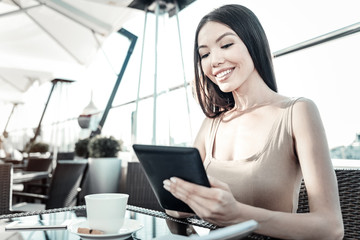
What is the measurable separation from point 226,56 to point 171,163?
1.60 ft

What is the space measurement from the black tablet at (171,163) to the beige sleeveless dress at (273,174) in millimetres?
302

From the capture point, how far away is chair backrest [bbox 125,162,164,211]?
5.49 feet

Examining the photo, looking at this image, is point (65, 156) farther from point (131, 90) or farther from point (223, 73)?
point (223, 73)

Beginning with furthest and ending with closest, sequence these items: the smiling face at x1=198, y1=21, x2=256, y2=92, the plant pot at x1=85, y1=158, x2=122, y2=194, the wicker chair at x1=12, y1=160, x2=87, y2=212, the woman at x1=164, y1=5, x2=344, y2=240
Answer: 1. the plant pot at x1=85, y1=158, x2=122, y2=194
2. the wicker chair at x1=12, y1=160, x2=87, y2=212
3. the smiling face at x1=198, y1=21, x2=256, y2=92
4. the woman at x1=164, y1=5, x2=344, y2=240

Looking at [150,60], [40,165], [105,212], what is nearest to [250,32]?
[105,212]

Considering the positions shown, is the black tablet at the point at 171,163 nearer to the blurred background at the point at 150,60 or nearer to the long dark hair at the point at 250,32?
the long dark hair at the point at 250,32

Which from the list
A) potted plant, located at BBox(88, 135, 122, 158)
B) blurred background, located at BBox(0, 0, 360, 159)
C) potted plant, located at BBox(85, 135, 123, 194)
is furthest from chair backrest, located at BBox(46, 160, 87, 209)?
potted plant, located at BBox(88, 135, 122, 158)

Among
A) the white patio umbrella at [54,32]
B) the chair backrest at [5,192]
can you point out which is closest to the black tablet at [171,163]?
the chair backrest at [5,192]

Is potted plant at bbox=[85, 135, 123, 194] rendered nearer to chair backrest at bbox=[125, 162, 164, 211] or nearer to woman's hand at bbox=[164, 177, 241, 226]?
chair backrest at bbox=[125, 162, 164, 211]

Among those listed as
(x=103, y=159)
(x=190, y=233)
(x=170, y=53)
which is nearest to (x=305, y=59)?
(x=190, y=233)

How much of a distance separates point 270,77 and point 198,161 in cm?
62

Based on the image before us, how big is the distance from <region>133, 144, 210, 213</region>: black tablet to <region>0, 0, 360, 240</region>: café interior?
0.12 m

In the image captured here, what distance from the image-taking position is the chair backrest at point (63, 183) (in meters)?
2.45

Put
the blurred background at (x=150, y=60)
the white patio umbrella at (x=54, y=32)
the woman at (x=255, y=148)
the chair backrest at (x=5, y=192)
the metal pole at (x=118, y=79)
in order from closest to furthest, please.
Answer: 1. the woman at (x=255, y=148)
2. the blurred background at (x=150, y=60)
3. the chair backrest at (x=5, y=192)
4. the white patio umbrella at (x=54, y=32)
5. the metal pole at (x=118, y=79)
